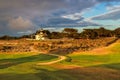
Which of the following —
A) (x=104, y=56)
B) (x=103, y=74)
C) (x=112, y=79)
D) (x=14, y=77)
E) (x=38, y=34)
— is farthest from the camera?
(x=38, y=34)

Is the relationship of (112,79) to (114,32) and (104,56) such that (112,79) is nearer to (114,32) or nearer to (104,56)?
(104,56)

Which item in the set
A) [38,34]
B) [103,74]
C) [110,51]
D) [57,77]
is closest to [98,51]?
[110,51]

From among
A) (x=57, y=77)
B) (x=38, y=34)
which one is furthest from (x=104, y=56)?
(x=38, y=34)

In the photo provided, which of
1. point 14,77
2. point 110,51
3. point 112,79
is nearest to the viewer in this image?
point 14,77

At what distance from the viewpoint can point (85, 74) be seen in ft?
135

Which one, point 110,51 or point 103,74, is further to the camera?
point 110,51

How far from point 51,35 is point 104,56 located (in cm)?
8536

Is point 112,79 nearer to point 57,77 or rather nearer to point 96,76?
point 96,76

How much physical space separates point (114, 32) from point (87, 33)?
1202 cm

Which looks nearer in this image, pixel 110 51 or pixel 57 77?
pixel 57 77

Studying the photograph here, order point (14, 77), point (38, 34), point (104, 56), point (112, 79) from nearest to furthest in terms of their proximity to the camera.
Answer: point (14, 77) < point (112, 79) < point (104, 56) < point (38, 34)

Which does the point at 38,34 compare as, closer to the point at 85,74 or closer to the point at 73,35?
the point at 73,35

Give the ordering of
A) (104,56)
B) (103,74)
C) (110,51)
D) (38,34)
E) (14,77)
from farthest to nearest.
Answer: (38,34), (110,51), (104,56), (103,74), (14,77)

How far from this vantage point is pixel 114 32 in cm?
15538
